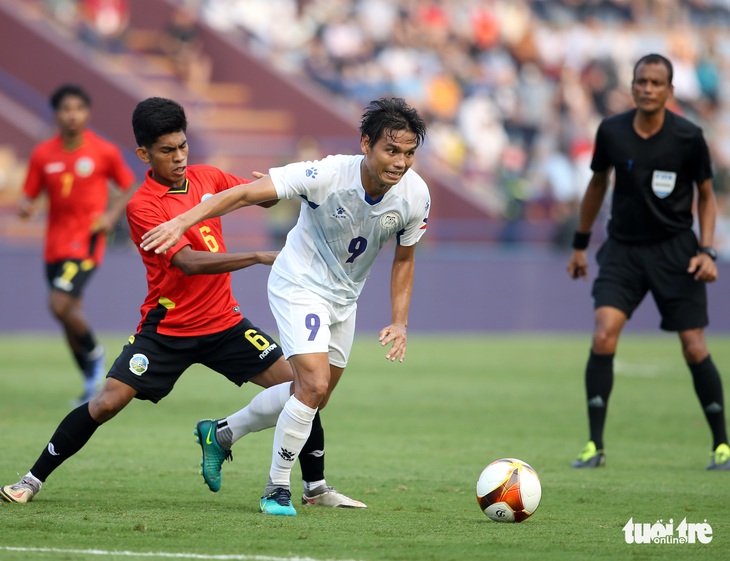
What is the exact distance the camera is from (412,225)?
6.52 metres

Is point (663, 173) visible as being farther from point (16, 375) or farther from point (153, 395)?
point (16, 375)

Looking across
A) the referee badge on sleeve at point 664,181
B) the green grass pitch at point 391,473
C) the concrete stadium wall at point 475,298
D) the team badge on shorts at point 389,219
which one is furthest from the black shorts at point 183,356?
the concrete stadium wall at point 475,298

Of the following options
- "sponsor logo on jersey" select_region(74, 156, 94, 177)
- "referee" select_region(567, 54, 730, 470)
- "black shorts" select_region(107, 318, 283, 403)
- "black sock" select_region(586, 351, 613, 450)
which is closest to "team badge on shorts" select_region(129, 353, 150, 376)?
"black shorts" select_region(107, 318, 283, 403)

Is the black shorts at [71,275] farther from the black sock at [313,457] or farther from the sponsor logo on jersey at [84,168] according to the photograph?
the black sock at [313,457]

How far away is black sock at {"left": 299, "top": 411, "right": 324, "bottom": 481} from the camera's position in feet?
21.9

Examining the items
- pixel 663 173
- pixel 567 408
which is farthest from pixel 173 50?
pixel 663 173

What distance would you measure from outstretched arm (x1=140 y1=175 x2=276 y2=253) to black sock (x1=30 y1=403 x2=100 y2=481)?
44.2 inches

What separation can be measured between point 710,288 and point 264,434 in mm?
12987

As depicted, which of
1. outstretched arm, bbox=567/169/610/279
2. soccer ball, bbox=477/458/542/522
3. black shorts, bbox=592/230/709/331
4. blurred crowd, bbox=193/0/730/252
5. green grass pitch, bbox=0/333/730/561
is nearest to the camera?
green grass pitch, bbox=0/333/730/561

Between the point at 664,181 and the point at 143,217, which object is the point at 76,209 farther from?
the point at 664,181

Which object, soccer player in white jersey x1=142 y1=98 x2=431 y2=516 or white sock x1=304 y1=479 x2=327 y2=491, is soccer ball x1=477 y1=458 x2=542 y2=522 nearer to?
soccer player in white jersey x1=142 y1=98 x2=431 y2=516

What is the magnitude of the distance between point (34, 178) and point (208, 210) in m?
6.24

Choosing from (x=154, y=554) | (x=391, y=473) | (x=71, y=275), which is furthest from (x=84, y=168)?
(x=154, y=554)

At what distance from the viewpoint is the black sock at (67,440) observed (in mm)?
6484
